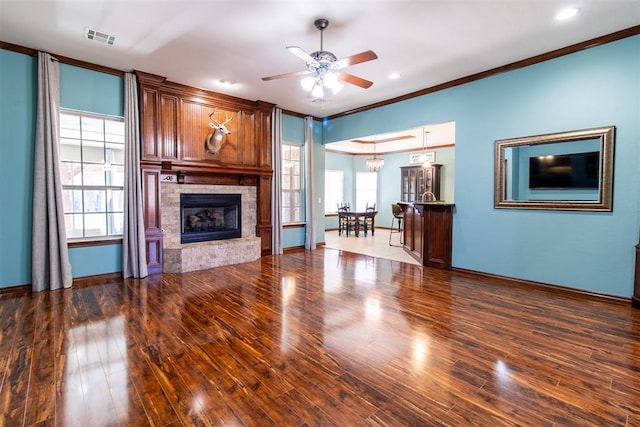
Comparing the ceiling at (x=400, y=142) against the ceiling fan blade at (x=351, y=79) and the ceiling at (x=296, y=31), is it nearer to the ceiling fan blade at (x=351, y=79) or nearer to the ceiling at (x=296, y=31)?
the ceiling at (x=296, y=31)

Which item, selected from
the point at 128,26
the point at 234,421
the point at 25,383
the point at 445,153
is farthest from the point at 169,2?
the point at 445,153

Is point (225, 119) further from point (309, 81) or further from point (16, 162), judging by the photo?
point (16, 162)

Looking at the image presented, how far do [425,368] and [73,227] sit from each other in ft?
17.4

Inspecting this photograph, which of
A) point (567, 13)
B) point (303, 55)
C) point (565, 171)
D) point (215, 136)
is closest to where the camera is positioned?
point (303, 55)

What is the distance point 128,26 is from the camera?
12.1ft

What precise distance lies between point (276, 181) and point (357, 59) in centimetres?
410

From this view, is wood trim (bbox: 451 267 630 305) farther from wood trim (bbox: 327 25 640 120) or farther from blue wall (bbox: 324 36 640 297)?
wood trim (bbox: 327 25 640 120)

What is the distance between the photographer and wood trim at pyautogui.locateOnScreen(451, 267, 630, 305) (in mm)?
3902

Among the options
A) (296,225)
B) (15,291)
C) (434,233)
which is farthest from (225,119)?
Answer: (434,233)

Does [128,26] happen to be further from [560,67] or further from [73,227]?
[560,67]

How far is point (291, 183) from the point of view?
25.0 feet

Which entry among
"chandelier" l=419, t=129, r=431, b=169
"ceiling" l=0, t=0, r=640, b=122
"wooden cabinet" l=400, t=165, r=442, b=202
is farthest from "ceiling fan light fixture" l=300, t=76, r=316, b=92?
"wooden cabinet" l=400, t=165, r=442, b=202

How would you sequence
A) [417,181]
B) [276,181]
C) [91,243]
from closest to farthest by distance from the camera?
[91,243] → [276,181] → [417,181]

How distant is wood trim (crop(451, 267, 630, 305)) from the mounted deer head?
496 cm
